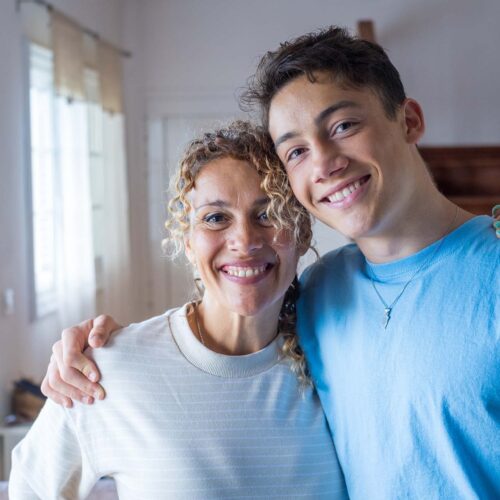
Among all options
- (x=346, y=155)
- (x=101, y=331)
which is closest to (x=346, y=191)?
(x=346, y=155)

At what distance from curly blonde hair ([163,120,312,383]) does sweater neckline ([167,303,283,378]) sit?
0.18ft

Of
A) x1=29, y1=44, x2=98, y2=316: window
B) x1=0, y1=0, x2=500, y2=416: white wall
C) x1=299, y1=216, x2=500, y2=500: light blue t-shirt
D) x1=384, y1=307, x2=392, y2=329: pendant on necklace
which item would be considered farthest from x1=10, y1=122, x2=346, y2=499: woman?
x1=0, y1=0, x2=500, y2=416: white wall

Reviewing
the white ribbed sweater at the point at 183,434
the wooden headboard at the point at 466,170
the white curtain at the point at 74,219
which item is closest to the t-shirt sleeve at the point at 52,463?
the white ribbed sweater at the point at 183,434

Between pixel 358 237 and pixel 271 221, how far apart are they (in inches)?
6.9

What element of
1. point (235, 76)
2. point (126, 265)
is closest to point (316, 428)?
point (126, 265)

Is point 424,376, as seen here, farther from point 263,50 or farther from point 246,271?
point 263,50

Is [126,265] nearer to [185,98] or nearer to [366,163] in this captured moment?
[185,98]

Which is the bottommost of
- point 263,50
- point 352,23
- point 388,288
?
point 388,288

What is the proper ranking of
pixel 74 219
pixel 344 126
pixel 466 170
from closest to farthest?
pixel 344 126
pixel 74 219
pixel 466 170

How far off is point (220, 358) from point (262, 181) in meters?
0.35

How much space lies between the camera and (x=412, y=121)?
4.64ft

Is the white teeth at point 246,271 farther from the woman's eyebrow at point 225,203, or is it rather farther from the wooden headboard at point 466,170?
the wooden headboard at point 466,170

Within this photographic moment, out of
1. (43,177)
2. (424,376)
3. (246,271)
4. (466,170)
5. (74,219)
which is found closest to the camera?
(424,376)

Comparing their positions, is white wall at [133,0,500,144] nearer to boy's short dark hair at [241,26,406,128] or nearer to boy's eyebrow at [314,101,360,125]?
boy's short dark hair at [241,26,406,128]
